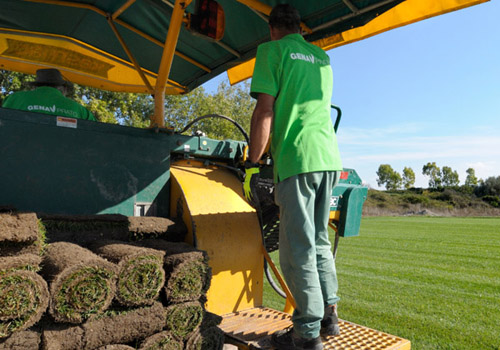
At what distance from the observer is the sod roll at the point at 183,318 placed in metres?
2.11

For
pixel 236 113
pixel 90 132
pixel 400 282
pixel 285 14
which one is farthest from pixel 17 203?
pixel 236 113

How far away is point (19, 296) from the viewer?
1639mm

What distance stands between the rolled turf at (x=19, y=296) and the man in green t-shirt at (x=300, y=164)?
1318 mm

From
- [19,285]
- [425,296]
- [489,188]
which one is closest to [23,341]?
[19,285]

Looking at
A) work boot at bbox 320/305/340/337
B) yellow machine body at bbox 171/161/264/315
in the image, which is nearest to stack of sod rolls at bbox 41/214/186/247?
yellow machine body at bbox 171/161/264/315

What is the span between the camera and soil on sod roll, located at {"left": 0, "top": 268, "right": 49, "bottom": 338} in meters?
1.62

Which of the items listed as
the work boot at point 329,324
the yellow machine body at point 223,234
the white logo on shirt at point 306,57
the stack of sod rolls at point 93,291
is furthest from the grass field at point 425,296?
the white logo on shirt at point 306,57

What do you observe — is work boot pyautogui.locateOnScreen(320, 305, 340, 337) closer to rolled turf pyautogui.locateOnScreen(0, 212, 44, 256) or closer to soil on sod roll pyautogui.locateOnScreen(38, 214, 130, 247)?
soil on sod roll pyautogui.locateOnScreen(38, 214, 130, 247)

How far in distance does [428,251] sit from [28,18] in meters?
11.4

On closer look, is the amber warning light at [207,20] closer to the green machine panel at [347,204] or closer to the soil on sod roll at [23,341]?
the green machine panel at [347,204]

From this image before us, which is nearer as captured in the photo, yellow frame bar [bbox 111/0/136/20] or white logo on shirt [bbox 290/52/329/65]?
white logo on shirt [bbox 290/52/329/65]

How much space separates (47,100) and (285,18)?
95.3 inches

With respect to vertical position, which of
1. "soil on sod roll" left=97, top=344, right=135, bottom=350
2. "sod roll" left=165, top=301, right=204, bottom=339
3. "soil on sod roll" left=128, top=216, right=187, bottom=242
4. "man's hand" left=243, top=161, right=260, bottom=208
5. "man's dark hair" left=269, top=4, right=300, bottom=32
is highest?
"man's dark hair" left=269, top=4, right=300, bottom=32

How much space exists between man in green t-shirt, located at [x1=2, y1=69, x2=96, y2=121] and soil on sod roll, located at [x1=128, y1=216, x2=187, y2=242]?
4.85 ft
